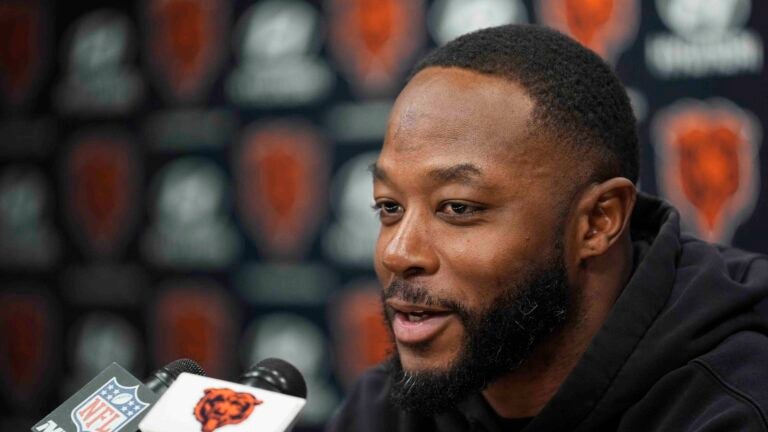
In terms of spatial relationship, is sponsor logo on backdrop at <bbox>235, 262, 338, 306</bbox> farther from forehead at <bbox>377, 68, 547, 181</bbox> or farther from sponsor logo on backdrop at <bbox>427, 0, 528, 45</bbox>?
forehead at <bbox>377, 68, 547, 181</bbox>

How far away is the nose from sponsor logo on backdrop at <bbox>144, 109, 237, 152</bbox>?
1.67 m

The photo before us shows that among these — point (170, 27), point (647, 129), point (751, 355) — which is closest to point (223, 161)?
point (170, 27)

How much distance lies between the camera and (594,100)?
4.37 feet

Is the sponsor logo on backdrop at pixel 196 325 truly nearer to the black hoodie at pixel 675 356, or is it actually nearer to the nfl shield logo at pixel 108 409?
the black hoodie at pixel 675 356

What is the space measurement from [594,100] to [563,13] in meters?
1.12

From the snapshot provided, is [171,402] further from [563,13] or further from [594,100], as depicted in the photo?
[563,13]

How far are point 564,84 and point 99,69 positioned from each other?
2.11 m

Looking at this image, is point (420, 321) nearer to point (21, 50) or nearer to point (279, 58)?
point (279, 58)

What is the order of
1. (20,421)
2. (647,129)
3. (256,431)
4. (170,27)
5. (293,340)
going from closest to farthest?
(256,431) → (647,129) → (293,340) → (170,27) → (20,421)

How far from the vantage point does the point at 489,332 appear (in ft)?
4.18

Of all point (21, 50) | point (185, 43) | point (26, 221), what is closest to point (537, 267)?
point (185, 43)

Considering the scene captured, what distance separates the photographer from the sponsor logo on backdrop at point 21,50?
3.14 metres

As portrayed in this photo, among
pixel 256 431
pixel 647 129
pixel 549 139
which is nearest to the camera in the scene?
pixel 256 431

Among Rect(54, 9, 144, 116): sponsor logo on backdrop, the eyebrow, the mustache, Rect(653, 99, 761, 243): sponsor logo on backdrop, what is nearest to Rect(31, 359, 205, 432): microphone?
the mustache
